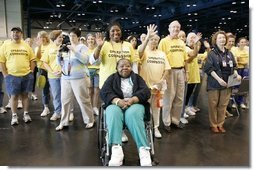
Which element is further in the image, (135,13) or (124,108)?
(135,13)

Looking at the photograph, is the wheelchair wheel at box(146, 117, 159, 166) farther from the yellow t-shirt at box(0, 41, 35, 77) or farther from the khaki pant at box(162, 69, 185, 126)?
the yellow t-shirt at box(0, 41, 35, 77)

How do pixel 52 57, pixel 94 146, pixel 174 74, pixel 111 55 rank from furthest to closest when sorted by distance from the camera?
pixel 52 57, pixel 174 74, pixel 94 146, pixel 111 55

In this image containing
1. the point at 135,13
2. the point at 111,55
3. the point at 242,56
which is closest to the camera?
the point at 111,55

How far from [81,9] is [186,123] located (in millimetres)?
9700

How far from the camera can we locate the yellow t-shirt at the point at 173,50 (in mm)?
3027

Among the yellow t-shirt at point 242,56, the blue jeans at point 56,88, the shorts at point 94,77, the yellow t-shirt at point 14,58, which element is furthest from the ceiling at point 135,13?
the yellow t-shirt at point 14,58

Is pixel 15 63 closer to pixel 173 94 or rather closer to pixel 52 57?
pixel 52 57

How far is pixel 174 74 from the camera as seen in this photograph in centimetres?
308

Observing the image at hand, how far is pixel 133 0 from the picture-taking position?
10148 mm

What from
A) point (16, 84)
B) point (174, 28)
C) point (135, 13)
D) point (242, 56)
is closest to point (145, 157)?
point (174, 28)

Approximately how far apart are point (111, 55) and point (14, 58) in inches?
53.9

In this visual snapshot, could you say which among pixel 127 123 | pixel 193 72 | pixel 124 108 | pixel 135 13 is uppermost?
pixel 135 13

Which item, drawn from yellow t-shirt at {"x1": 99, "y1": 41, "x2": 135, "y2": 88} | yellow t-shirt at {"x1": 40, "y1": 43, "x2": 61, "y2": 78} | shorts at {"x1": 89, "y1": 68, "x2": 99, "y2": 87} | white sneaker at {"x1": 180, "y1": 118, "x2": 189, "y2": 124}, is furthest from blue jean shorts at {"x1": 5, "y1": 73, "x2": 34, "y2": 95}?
white sneaker at {"x1": 180, "y1": 118, "x2": 189, "y2": 124}

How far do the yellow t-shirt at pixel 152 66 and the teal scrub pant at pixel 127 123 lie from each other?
668 millimetres
